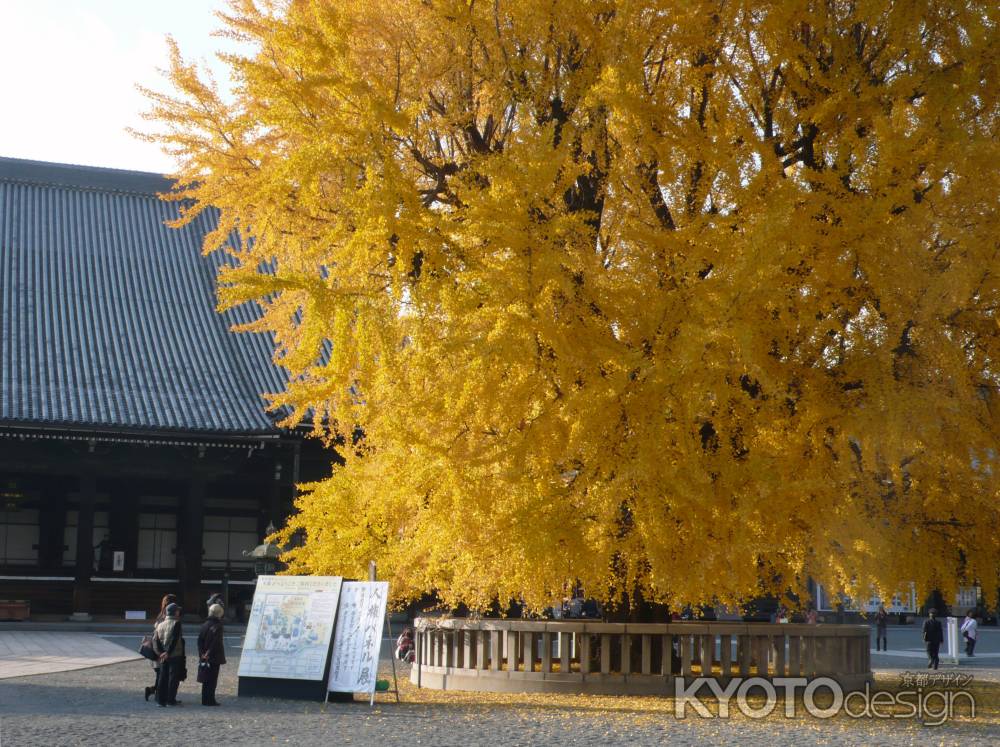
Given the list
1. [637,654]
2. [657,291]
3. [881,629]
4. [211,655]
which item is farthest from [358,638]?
[881,629]

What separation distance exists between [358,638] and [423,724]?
1.89 m

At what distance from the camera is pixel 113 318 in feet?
93.6

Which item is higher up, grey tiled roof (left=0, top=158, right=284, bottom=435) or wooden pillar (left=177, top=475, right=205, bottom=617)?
grey tiled roof (left=0, top=158, right=284, bottom=435)

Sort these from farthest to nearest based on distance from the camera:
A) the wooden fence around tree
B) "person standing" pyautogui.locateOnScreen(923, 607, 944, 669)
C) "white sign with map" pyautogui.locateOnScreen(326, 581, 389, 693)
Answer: "person standing" pyautogui.locateOnScreen(923, 607, 944, 669), the wooden fence around tree, "white sign with map" pyautogui.locateOnScreen(326, 581, 389, 693)

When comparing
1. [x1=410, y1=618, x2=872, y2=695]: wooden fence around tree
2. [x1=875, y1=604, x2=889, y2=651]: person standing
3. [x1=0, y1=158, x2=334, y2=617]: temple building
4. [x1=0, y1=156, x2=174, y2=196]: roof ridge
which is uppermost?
[x1=0, y1=156, x2=174, y2=196]: roof ridge

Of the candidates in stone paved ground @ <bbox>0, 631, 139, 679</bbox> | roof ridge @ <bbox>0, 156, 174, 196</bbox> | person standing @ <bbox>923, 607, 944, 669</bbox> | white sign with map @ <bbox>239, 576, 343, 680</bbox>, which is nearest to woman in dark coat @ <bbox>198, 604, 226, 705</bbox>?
white sign with map @ <bbox>239, 576, 343, 680</bbox>

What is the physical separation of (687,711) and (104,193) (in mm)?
26932

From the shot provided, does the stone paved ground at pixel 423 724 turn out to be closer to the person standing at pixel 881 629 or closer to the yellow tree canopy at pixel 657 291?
the yellow tree canopy at pixel 657 291

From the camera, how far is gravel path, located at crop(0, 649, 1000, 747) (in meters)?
9.39

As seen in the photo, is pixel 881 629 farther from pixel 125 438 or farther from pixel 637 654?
pixel 125 438

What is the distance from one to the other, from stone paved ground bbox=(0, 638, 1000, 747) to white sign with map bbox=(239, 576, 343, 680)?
14.2 inches

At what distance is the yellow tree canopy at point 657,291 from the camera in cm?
1053

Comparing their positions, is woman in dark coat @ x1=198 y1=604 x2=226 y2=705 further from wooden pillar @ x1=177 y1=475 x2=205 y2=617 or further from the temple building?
wooden pillar @ x1=177 y1=475 x2=205 y2=617

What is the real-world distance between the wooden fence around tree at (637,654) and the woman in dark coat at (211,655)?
2975 mm
